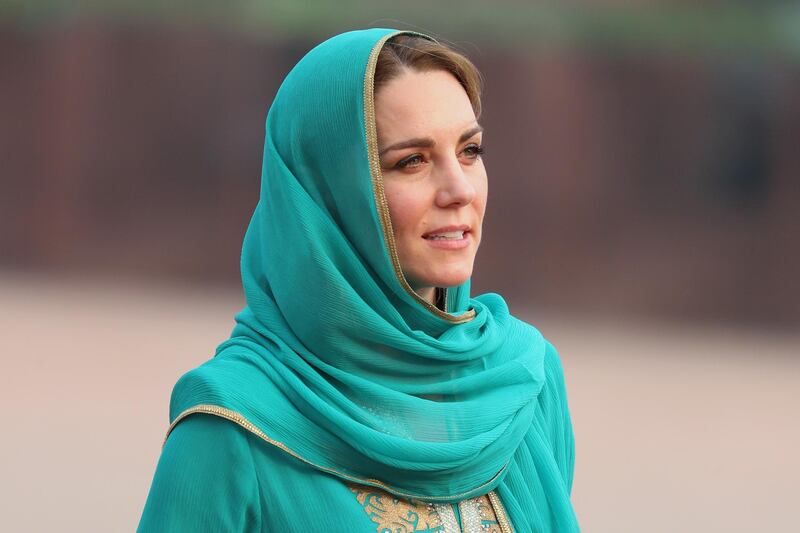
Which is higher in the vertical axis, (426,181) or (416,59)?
(416,59)

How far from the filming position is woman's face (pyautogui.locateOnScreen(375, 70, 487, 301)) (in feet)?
5.57

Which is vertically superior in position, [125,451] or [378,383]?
[378,383]

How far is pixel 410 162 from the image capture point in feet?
5.64

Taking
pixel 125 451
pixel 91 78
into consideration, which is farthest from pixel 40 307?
pixel 125 451

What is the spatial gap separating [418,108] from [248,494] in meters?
0.55

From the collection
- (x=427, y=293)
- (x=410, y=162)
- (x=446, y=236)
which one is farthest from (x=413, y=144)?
(x=427, y=293)

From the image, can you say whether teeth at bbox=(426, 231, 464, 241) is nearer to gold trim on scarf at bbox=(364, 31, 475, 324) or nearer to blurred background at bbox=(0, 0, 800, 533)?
gold trim on scarf at bbox=(364, 31, 475, 324)

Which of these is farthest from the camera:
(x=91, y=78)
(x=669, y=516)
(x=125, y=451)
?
(x=91, y=78)

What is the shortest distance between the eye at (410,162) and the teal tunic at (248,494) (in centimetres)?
41

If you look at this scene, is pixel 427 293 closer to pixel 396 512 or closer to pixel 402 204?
pixel 402 204

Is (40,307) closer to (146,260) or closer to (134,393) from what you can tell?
(146,260)

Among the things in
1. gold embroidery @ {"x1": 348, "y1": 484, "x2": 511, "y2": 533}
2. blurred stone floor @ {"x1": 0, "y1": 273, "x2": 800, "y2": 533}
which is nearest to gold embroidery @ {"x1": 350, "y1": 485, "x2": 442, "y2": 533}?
gold embroidery @ {"x1": 348, "y1": 484, "x2": 511, "y2": 533}

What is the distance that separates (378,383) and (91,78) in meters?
7.09

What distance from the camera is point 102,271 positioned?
8508 millimetres
